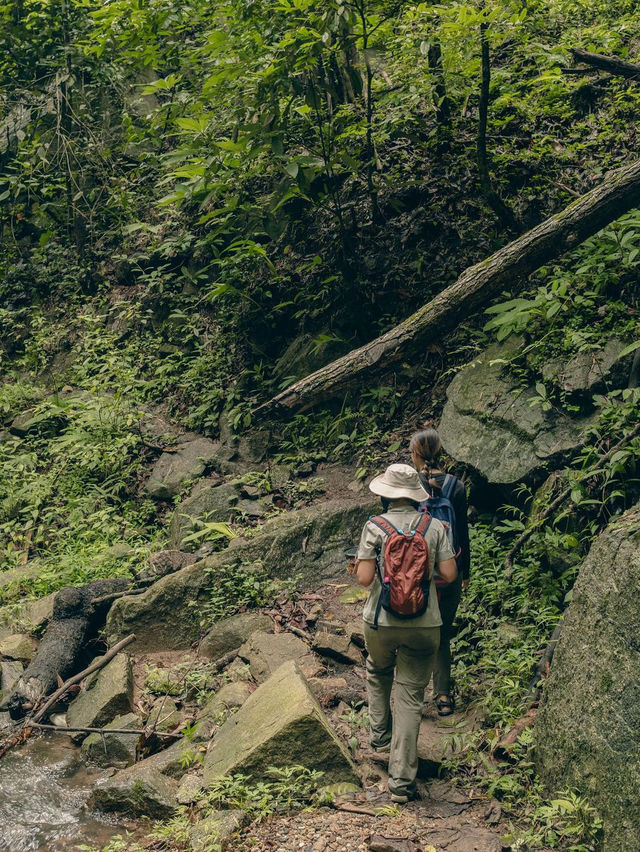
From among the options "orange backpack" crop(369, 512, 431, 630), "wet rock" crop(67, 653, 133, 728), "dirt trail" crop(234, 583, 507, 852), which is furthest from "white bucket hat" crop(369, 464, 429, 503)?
"wet rock" crop(67, 653, 133, 728)

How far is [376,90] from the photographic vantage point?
10203mm

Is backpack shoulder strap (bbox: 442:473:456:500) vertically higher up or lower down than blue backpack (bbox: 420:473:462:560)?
higher up

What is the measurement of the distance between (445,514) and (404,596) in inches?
35.8

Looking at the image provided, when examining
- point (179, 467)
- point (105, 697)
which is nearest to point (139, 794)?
point (105, 697)

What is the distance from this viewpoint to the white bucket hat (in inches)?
172

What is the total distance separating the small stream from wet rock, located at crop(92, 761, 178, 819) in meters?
0.11

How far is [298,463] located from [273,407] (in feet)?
3.00

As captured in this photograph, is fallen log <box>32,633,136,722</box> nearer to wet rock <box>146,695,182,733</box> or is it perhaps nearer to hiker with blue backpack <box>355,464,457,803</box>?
wet rock <box>146,695,182,733</box>

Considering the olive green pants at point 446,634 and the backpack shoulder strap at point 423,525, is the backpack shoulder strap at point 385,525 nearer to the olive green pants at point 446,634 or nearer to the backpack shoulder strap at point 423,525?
the backpack shoulder strap at point 423,525

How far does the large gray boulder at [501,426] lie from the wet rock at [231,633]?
263 cm

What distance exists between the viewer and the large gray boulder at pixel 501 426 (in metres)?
6.20

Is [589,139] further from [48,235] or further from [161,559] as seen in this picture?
[48,235]

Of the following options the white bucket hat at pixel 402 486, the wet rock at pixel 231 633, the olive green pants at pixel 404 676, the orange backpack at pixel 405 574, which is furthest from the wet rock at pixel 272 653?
the white bucket hat at pixel 402 486

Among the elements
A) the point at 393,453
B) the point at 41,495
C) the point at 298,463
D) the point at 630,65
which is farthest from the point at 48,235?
the point at 630,65
